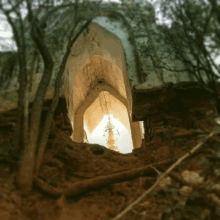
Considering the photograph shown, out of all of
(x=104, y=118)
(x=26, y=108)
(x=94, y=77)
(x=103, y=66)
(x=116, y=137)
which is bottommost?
(x=26, y=108)

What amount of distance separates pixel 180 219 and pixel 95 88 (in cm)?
776

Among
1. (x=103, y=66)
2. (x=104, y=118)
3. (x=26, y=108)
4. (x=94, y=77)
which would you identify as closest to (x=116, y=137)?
(x=104, y=118)

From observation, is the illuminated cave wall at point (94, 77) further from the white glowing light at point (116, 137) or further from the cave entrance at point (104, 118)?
the white glowing light at point (116, 137)

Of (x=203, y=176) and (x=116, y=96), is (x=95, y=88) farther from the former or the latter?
(x=203, y=176)

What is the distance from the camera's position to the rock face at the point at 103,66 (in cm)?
501

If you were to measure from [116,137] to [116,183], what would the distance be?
31.9 feet

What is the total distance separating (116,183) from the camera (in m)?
3.62

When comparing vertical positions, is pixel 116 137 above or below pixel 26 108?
above

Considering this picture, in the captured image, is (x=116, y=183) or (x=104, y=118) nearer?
(x=116, y=183)

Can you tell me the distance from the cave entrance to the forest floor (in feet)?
17.0

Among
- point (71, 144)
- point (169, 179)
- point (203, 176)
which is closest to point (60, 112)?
point (71, 144)

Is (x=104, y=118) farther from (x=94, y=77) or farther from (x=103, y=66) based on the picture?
(x=103, y=66)

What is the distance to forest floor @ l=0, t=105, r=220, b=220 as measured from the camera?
9.70 feet

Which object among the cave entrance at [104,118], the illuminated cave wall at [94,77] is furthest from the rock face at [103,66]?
the cave entrance at [104,118]
